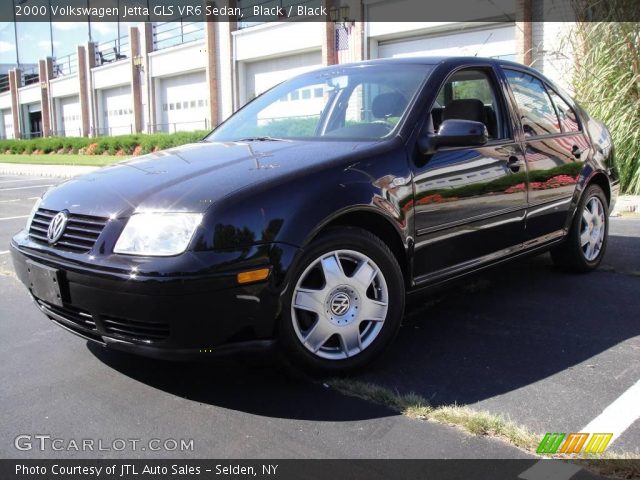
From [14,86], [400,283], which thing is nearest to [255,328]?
[400,283]

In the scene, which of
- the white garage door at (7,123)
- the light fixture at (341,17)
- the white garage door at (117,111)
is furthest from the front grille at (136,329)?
the white garage door at (7,123)

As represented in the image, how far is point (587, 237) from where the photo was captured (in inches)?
205

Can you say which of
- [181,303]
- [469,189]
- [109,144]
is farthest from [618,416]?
[109,144]

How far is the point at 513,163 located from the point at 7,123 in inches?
2579

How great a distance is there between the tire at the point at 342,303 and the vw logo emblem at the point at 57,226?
1.16 m

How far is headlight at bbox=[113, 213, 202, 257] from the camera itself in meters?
2.77

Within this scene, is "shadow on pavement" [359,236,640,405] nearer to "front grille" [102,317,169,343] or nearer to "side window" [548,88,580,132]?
"front grille" [102,317,169,343]

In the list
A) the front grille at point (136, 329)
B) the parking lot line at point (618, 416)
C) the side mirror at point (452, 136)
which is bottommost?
the parking lot line at point (618, 416)

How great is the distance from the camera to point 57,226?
316 cm

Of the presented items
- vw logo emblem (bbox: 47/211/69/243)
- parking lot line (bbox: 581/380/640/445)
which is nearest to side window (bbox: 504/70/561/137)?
parking lot line (bbox: 581/380/640/445)

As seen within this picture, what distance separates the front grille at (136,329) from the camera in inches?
110

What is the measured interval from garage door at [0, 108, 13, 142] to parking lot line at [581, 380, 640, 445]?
64.4 metres

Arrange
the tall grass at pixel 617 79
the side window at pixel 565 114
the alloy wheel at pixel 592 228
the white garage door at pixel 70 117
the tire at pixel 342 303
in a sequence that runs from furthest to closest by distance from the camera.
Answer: the white garage door at pixel 70 117 → the tall grass at pixel 617 79 → the alloy wheel at pixel 592 228 → the side window at pixel 565 114 → the tire at pixel 342 303

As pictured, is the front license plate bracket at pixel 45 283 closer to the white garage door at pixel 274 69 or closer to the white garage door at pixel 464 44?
the white garage door at pixel 464 44
